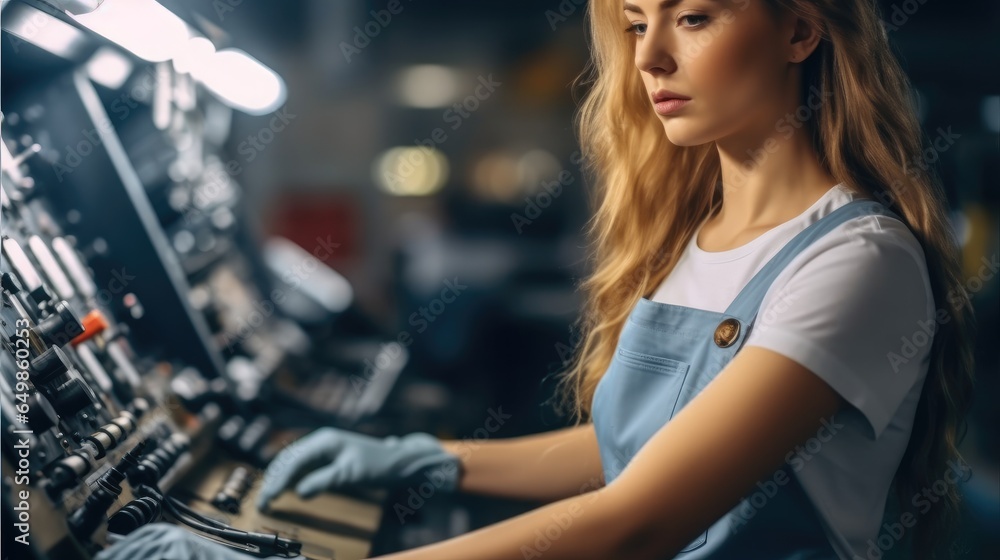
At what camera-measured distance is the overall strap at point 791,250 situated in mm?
892

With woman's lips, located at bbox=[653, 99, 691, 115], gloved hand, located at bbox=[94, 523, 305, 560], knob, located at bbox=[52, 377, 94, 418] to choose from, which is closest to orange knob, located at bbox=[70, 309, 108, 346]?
knob, located at bbox=[52, 377, 94, 418]

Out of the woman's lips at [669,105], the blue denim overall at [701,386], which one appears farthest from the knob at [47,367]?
the woman's lips at [669,105]

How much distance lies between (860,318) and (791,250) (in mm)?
138

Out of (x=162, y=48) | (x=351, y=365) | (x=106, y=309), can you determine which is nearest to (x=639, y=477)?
(x=106, y=309)

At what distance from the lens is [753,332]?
0.87 meters

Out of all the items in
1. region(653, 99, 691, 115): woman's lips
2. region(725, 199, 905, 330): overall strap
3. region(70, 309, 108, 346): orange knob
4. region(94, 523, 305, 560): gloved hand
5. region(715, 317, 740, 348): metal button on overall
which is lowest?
region(715, 317, 740, 348): metal button on overall

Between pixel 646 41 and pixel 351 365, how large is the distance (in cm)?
184

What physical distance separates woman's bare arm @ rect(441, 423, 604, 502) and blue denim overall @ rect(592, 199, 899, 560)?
0.41 feet

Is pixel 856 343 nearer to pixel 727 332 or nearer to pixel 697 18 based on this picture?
pixel 727 332

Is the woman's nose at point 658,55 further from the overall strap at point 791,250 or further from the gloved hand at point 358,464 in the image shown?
the gloved hand at point 358,464

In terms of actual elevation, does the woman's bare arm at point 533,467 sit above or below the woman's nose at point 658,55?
below

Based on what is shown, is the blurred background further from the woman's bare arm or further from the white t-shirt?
the white t-shirt

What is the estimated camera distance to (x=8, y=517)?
2.59ft

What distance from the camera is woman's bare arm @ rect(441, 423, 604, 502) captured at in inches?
48.5
